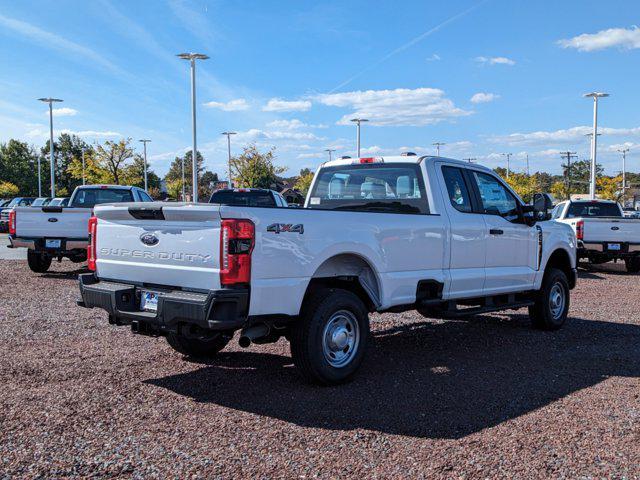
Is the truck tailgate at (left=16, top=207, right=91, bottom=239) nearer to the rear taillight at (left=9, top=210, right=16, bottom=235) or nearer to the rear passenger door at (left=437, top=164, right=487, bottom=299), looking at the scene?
the rear taillight at (left=9, top=210, right=16, bottom=235)

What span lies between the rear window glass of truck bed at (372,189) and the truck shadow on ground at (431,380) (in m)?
1.61

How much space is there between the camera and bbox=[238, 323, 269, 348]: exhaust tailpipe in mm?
5168

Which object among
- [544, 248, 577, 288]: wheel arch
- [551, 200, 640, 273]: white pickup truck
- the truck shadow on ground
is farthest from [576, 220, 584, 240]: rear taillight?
the truck shadow on ground

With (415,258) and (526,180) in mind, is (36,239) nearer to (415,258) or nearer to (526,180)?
(415,258)

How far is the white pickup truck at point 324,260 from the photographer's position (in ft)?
16.1

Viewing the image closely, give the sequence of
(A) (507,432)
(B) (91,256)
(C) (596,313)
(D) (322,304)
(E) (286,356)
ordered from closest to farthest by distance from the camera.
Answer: (A) (507,432), (D) (322,304), (B) (91,256), (E) (286,356), (C) (596,313)

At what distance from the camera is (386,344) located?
7.51 metres

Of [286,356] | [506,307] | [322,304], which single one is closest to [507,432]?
[322,304]

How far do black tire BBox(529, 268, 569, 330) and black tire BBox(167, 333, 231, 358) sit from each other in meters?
4.21

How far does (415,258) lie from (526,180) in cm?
7521

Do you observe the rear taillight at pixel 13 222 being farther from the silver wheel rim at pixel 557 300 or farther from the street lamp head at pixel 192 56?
the street lamp head at pixel 192 56

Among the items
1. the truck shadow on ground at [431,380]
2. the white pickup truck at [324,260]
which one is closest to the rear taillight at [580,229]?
the truck shadow on ground at [431,380]

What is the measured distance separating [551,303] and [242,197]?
8237 mm

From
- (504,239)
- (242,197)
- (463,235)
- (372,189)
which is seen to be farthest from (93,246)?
(242,197)
